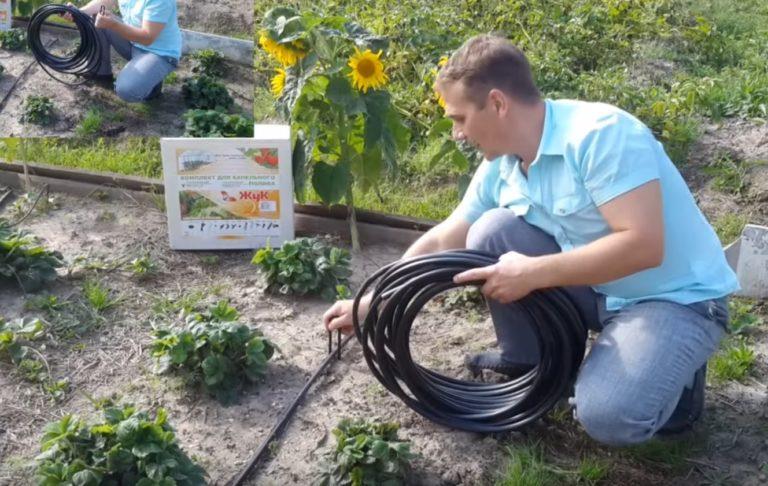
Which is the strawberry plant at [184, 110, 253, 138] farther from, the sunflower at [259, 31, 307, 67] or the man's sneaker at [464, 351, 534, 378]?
the man's sneaker at [464, 351, 534, 378]

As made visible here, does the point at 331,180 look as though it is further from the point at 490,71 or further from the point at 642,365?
the point at 642,365

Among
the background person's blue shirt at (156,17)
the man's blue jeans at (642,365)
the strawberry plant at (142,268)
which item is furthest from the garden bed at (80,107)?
the man's blue jeans at (642,365)

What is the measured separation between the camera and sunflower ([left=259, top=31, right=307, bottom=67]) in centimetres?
418

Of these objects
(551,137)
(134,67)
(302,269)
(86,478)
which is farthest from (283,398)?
(134,67)

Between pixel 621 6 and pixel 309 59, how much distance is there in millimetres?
3083

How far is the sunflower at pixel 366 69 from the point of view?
4.12 metres

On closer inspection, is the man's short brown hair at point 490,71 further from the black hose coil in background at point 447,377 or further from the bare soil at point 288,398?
the bare soil at point 288,398

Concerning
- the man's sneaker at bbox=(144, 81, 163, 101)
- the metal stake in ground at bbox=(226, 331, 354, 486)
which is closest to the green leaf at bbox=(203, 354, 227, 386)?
the metal stake in ground at bbox=(226, 331, 354, 486)

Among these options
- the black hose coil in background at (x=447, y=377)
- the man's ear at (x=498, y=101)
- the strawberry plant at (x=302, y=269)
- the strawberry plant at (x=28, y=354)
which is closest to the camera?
the man's ear at (x=498, y=101)

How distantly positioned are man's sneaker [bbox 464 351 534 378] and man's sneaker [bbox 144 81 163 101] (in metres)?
2.47

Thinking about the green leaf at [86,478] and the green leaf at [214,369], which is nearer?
the green leaf at [86,478]

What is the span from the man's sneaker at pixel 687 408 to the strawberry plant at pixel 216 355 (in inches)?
52.0

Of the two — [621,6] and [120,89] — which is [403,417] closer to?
[120,89]

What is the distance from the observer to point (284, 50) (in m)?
4.19
